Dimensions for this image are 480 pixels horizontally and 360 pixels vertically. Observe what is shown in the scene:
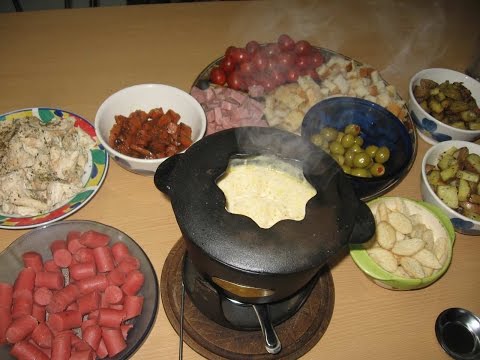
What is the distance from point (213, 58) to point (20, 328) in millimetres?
1457

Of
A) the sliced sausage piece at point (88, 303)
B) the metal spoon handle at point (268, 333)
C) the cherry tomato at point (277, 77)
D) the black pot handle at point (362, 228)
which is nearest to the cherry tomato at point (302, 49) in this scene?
the cherry tomato at point (277, 77)

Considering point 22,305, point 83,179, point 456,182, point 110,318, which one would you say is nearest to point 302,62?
point 456,182

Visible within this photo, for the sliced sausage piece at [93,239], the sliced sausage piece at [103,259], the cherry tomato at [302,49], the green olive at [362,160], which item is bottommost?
the sliced sausage piece at [103,259]

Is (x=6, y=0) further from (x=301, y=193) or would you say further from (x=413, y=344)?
(x=413, y=344)

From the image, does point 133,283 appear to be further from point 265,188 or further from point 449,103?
point 449,103

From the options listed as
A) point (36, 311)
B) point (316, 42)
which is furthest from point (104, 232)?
point (316, 42)

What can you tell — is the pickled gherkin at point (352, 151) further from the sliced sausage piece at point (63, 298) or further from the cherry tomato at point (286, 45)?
the sliced sausage piece at point (63, 298)

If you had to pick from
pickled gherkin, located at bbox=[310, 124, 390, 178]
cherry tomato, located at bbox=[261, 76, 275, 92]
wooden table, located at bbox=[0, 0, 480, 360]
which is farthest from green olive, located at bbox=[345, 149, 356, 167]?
cherry tomato, located at bbox=[261, 76, 275, 92]

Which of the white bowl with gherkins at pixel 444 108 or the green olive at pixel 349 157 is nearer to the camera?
the green olive at pixel 349 157

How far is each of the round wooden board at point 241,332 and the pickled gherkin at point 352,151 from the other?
1.54ft

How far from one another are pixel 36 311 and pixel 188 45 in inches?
57.3

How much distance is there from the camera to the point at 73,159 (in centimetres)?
130

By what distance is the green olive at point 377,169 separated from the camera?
132 cm

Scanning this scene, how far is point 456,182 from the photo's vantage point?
135 centimetres
